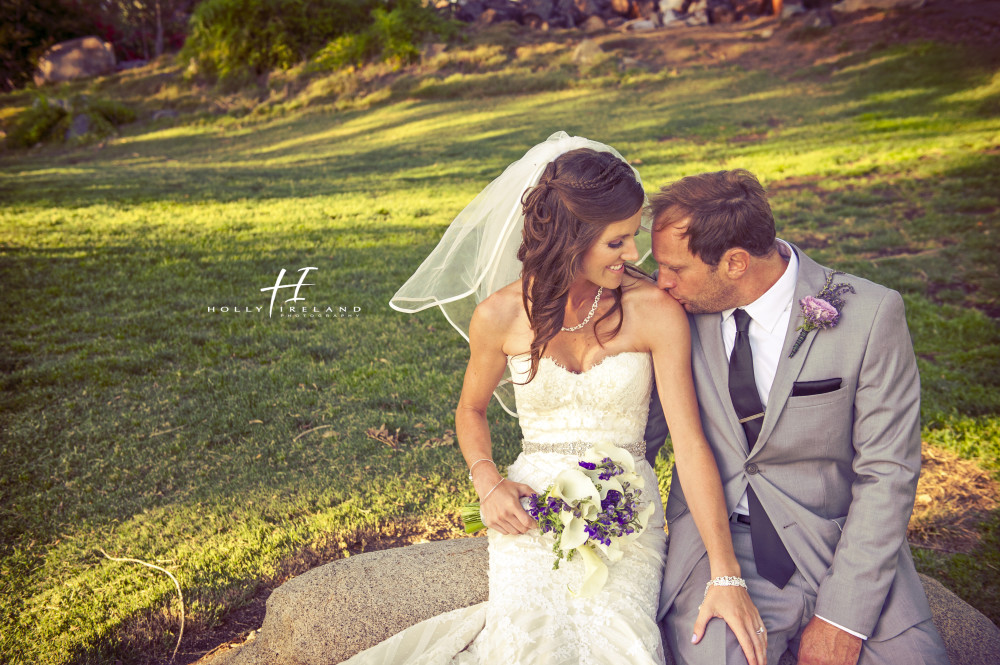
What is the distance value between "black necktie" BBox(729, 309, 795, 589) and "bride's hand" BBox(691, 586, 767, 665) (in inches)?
7.4

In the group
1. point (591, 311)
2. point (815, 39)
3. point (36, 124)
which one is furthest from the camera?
point (815, 39)

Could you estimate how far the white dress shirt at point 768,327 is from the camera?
9.57 ft

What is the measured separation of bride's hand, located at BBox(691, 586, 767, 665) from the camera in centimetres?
257

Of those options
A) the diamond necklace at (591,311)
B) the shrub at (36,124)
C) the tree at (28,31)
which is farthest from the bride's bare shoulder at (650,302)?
the tree at (28,31)

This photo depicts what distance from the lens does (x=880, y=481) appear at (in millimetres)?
2645

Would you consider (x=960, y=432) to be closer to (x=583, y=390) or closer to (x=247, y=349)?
(x=583, y=390)

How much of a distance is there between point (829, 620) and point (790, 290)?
133cm

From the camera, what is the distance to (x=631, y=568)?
294 cm

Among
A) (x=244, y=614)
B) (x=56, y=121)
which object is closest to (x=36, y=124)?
(x=56, y=121)

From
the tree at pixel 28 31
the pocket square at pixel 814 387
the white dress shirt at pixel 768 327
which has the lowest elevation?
the pocket square at pixel 814 387

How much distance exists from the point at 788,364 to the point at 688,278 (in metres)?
0.54

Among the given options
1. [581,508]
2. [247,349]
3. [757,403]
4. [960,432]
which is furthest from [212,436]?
[960,432]

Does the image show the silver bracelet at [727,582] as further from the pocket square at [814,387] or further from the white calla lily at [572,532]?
the pocket square at [814,387]

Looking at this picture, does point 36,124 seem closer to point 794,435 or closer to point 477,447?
point 477,447
